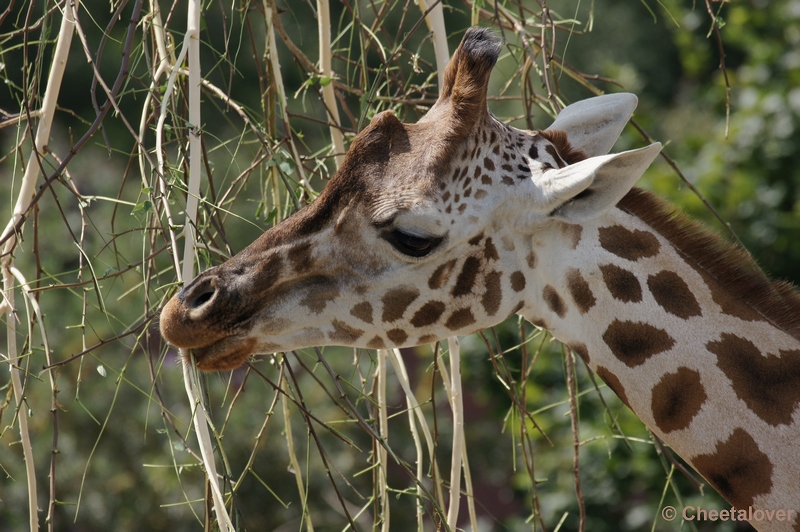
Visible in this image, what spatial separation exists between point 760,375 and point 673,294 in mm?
219

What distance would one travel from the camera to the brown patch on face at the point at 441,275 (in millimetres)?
1650

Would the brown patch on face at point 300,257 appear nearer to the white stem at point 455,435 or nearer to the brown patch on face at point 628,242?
the white stem at point 455,435

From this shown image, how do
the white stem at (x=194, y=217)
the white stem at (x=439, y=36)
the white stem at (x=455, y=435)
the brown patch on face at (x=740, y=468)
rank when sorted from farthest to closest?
the white stem at (x=439, y=36), the white stem at (x=455, y=435), the brown patch on face at (x=740, y=468), the white stem at (x=194, y=217)

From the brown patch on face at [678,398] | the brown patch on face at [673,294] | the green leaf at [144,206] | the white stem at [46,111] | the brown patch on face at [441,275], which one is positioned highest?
the white stem at [46,111]

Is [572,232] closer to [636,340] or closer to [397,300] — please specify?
[636,340]

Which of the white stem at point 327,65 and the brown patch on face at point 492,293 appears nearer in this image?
the brown patch on face at point 492,293

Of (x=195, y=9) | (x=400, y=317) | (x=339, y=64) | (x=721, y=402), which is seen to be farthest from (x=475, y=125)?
(x=339, y=64)

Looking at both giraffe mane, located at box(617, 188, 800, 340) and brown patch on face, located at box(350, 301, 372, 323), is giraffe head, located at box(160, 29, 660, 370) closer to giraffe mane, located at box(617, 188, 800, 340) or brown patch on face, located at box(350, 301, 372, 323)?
brown patch on face, located at box(350, 301, 372, 323)

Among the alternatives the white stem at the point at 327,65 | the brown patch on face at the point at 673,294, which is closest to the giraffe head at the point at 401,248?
the brown patch on face at the point at 673,294

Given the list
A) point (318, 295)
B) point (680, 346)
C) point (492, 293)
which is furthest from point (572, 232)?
point (318, 295)

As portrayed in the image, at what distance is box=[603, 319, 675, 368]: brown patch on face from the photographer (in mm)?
1638

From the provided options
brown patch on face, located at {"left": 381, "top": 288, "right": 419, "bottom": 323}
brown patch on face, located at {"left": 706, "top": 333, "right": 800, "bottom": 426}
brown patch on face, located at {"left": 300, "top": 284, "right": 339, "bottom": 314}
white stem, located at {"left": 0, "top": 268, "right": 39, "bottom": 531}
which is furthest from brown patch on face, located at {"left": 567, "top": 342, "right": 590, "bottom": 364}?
white stem, located at {"left": 0, "top": 268, "right": 39, "bottom": 531}

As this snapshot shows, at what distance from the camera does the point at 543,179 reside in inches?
63.6

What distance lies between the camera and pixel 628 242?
1676mm
